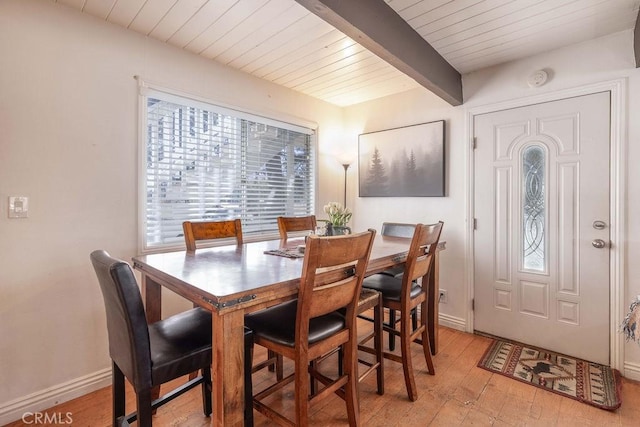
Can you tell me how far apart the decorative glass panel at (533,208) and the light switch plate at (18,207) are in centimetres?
332

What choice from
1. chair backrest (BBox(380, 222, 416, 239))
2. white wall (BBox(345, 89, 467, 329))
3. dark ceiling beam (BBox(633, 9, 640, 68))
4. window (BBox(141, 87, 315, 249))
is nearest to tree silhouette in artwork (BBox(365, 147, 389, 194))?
white wall (BBox(345, 89, 467, 329))

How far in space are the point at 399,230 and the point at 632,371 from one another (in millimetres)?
1794

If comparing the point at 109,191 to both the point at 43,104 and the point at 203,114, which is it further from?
the point at 203,114

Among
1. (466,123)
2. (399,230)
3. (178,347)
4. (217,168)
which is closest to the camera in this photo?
(178,347)

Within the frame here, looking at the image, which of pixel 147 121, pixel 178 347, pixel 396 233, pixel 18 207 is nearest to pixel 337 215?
pixel 396 233

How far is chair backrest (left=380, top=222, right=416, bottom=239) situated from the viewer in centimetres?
279

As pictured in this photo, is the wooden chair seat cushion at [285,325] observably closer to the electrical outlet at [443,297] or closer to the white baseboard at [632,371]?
the electrical outlet at [443,297]

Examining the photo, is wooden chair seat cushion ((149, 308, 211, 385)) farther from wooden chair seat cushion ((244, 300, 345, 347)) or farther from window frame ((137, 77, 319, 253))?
window frame ((137, 77, 319, 253))

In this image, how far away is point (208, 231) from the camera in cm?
214

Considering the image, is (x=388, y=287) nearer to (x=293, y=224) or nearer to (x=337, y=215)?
(x=337, y=215)

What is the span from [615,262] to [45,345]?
3.59 metres

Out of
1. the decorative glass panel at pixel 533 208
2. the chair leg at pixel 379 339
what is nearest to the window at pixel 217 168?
the chair leg at pixel 379 339

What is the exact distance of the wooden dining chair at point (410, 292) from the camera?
180 centimetres

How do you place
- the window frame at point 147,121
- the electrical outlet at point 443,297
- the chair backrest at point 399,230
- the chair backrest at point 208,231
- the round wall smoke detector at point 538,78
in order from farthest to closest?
the electrical outlet at point 443,297 < the chair backrest at point 399,230 < the round wall smoke detector at point 538,78 < the window frame at point 147,121 < the chair backrest at point 208,231
